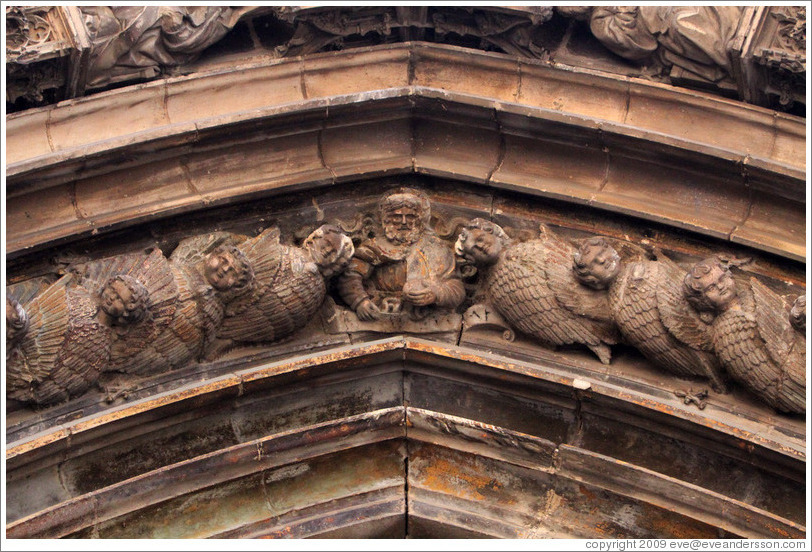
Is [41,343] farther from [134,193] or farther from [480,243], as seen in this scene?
[480,243]

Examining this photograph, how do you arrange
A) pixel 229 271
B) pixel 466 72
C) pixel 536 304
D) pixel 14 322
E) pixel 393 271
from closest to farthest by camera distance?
1. pixel 14 322
2. pixel 229 271
3. pixel 536 304
4. pixel 393 271
5. pixel 466 72

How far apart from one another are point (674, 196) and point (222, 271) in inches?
86.7

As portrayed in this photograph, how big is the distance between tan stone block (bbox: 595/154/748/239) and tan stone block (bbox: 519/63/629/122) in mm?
260

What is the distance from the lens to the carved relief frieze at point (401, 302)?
27.1 feet

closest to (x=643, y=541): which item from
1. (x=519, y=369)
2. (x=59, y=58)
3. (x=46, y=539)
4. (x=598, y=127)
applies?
(x=519, y=369)

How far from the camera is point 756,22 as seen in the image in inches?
330

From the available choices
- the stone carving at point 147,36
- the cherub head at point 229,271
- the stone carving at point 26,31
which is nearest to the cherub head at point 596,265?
the cherub head at point 229,271

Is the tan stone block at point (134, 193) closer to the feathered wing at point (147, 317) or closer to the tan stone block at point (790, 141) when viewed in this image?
the feathered wing at point (147, 317)

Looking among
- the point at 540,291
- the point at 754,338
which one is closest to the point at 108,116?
the point at 540,291

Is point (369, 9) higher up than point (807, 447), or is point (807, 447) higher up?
point (369, 9)

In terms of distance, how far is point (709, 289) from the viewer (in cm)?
830

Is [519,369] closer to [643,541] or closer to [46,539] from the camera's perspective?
[643,541]

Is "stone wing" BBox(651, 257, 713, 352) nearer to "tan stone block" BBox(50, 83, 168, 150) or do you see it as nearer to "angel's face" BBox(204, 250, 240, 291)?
"angel's face" BBox(204, 250, 240, 291)

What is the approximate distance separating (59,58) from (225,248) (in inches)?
46.6
